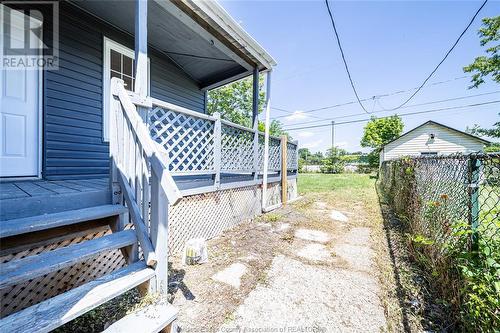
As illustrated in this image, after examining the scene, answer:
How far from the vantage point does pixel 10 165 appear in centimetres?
291

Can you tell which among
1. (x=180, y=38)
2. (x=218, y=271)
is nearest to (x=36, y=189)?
(x=218, y=271)

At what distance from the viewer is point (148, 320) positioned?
135cm

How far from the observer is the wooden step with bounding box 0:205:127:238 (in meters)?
1.45

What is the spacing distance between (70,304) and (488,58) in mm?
19561

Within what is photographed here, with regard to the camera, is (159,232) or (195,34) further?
(195,34)

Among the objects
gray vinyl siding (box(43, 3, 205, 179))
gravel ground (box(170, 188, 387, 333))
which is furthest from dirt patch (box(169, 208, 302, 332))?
gray vinyl siding (box(43, 3, 205, 179))

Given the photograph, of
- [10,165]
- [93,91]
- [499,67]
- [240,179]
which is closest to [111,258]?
[10,165]

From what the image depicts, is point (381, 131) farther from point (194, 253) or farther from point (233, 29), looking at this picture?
point (194, 253)

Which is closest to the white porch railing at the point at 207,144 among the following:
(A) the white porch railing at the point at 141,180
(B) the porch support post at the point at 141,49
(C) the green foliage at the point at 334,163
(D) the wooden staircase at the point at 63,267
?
(B) the porch support post at the point at 141,49

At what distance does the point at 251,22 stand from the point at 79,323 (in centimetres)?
824

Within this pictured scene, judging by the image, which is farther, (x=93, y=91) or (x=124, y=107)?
(x=93, y=91)

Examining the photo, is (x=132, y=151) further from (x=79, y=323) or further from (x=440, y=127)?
(x=440, y=127)

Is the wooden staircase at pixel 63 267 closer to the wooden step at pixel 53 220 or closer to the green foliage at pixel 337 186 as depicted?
the wooden step at pixel 53 220

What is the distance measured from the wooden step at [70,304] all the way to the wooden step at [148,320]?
6.6 inches
